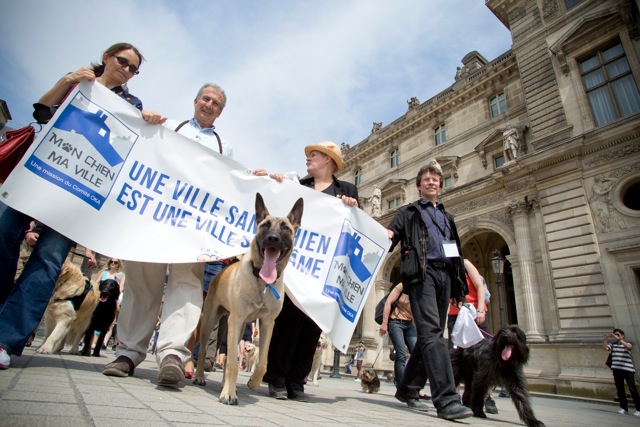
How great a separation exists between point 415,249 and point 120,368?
10.6ft

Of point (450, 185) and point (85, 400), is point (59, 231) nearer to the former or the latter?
point (85, 400)

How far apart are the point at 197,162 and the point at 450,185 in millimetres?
19789

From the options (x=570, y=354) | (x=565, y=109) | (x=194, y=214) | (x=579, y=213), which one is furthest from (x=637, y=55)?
(x=194, y=214)

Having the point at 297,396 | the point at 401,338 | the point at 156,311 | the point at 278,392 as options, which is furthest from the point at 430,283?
the point at 401,338

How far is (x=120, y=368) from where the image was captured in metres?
2.97

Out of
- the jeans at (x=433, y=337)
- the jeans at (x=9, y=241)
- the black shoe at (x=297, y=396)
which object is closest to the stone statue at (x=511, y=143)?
the jeans at (x=433, y=337)

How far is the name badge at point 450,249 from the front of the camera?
3.99 meters

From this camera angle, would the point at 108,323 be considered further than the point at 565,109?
No

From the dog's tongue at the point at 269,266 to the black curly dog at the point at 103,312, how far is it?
521cm

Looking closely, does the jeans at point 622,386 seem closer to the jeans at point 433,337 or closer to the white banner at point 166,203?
the jeans at point 433,337

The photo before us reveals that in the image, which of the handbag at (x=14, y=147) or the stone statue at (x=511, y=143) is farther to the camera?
the stone statue at (x=511, y=143)

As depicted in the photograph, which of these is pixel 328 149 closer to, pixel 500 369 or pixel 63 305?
pixel 500 369

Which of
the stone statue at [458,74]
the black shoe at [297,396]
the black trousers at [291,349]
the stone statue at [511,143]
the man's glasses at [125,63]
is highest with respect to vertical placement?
the stone statue at [458,74]

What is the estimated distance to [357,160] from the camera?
100 ft
